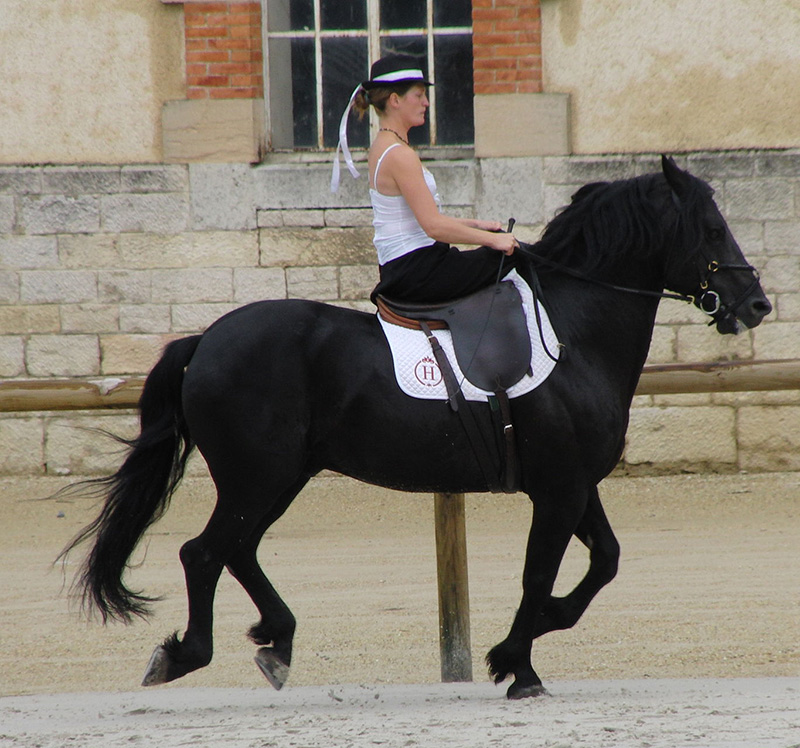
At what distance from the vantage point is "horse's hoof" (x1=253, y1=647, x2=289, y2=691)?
14.3 feet

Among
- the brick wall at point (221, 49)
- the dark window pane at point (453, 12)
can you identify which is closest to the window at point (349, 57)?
the dark window pane at point (453, 12)

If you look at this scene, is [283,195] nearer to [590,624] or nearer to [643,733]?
[590,624]

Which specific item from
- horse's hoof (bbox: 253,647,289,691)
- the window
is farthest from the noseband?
the window

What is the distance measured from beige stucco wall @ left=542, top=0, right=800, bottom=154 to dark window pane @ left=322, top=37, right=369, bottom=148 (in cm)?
144

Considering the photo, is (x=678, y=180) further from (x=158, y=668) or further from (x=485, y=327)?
(x=158, y=668)

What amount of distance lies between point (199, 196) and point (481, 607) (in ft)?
14.2

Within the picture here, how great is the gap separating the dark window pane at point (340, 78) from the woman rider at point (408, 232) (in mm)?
5125

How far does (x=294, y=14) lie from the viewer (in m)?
9.46

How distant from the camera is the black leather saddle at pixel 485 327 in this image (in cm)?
419

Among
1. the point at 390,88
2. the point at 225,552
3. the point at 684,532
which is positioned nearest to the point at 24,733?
the point at 225,552

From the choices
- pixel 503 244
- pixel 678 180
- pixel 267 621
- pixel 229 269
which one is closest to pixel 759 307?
pixel 678 180

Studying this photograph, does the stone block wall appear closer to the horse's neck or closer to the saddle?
the horse's neck

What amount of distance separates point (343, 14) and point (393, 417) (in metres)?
6.01

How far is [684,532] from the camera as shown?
7945 millimetres
